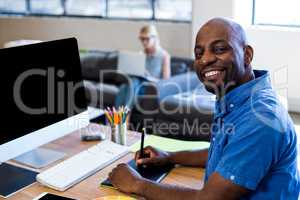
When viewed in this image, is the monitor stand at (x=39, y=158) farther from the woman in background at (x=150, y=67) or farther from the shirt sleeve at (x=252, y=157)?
the woman in background at (x=150, y=67)

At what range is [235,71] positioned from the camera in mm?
1292

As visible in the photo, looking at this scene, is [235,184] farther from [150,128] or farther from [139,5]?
[139,5]

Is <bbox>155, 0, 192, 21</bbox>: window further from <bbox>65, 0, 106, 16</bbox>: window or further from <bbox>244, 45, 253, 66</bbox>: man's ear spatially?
<bbox>244, 45, 253, 66</bbox>: man's ear

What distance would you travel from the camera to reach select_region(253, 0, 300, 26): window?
192 centimetres

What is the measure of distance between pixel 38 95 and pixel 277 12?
117 centimetres

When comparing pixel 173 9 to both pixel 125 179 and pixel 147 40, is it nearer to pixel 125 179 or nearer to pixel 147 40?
pixel 147 40

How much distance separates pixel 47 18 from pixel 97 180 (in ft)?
15.8

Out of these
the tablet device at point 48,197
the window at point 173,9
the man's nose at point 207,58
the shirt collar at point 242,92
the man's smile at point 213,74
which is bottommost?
the tablet device at point 48,197

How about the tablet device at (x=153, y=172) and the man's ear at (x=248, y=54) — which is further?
the tablet device at (x=153, y=172)

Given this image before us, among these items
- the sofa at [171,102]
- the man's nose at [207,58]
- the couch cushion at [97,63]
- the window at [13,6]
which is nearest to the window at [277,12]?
the man's nose at [207,58]

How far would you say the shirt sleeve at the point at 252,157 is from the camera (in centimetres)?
114

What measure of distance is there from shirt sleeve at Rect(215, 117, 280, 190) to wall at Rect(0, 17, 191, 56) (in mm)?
3636

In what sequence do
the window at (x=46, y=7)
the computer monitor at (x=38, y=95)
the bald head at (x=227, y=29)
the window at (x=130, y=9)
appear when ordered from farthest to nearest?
the window at (x=46, y=7) < the window at (x=130, y=9) < the computer monitor at (x=38, y=95) < the bald head at (x=227, y=29)

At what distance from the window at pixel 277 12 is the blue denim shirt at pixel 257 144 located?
683 mm
